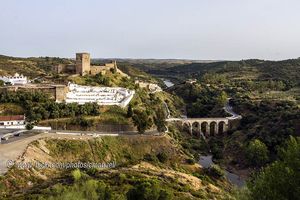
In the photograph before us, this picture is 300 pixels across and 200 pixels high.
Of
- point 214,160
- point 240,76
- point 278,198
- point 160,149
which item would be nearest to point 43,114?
point 160,149

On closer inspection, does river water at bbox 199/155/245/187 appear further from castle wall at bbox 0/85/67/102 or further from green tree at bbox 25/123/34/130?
green tree at bbox 25/123/34/130

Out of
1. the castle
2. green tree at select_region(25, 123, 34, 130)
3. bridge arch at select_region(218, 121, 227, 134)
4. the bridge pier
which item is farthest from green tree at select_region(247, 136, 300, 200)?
the castle

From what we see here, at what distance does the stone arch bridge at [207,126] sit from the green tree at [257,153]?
15243 mm

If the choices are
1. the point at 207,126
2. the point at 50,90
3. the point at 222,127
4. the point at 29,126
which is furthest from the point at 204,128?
the point at 29,126

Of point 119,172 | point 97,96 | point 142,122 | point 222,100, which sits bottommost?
point 119,172

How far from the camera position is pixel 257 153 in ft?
179

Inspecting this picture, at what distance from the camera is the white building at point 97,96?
185 feet

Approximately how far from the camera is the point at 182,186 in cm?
3731

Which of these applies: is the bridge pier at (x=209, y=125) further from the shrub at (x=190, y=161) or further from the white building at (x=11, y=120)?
the white building at (x=11, y=120)

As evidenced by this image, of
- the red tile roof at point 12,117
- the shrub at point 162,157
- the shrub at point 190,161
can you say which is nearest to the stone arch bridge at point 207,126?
the shrub at point 190,161

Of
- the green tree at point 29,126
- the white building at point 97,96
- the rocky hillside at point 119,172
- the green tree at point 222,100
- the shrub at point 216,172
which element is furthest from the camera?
the green tree at point 222,100

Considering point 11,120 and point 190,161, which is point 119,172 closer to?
point 190,161

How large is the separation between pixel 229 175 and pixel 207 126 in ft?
64.9

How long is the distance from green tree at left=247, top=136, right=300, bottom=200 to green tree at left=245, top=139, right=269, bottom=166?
132 feet
